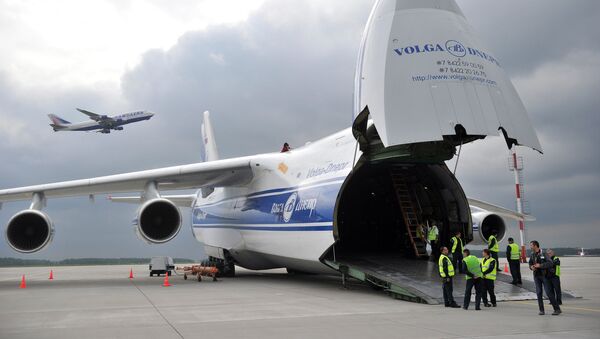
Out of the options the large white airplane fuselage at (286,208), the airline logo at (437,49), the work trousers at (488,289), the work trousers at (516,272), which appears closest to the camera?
the work trousers at (488,289)

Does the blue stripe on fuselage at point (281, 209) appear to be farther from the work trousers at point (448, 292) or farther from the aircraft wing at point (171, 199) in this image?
the aircraft wing at point (171, 199)

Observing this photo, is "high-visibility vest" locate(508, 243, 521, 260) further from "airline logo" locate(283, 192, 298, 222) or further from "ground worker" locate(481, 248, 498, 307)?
"airline logo" locate(283, 192, 298, 222)

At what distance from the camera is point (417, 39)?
9594mm

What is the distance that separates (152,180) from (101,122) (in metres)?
29.9

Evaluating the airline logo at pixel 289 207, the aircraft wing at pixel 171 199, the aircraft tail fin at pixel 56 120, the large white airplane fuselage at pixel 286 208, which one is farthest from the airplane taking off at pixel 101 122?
the airline logo at pixel 289 207

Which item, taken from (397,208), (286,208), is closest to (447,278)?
(286,208)

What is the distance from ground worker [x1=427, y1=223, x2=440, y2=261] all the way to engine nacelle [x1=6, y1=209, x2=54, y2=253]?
32.1 ft

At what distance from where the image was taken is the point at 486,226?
14586 millimetres

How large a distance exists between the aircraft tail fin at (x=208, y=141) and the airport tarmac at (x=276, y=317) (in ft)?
33.2

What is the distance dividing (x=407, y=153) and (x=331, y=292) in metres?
3.34

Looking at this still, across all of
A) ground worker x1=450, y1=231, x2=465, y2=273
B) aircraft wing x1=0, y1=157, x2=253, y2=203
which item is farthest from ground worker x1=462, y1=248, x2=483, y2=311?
aircraft wing x1=0, y1=157, x2=253, y2=203

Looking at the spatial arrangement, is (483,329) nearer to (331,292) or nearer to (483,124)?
(483,124)

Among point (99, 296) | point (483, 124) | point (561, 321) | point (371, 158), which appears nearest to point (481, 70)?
point (483, 124)

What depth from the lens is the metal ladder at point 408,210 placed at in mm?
12906
